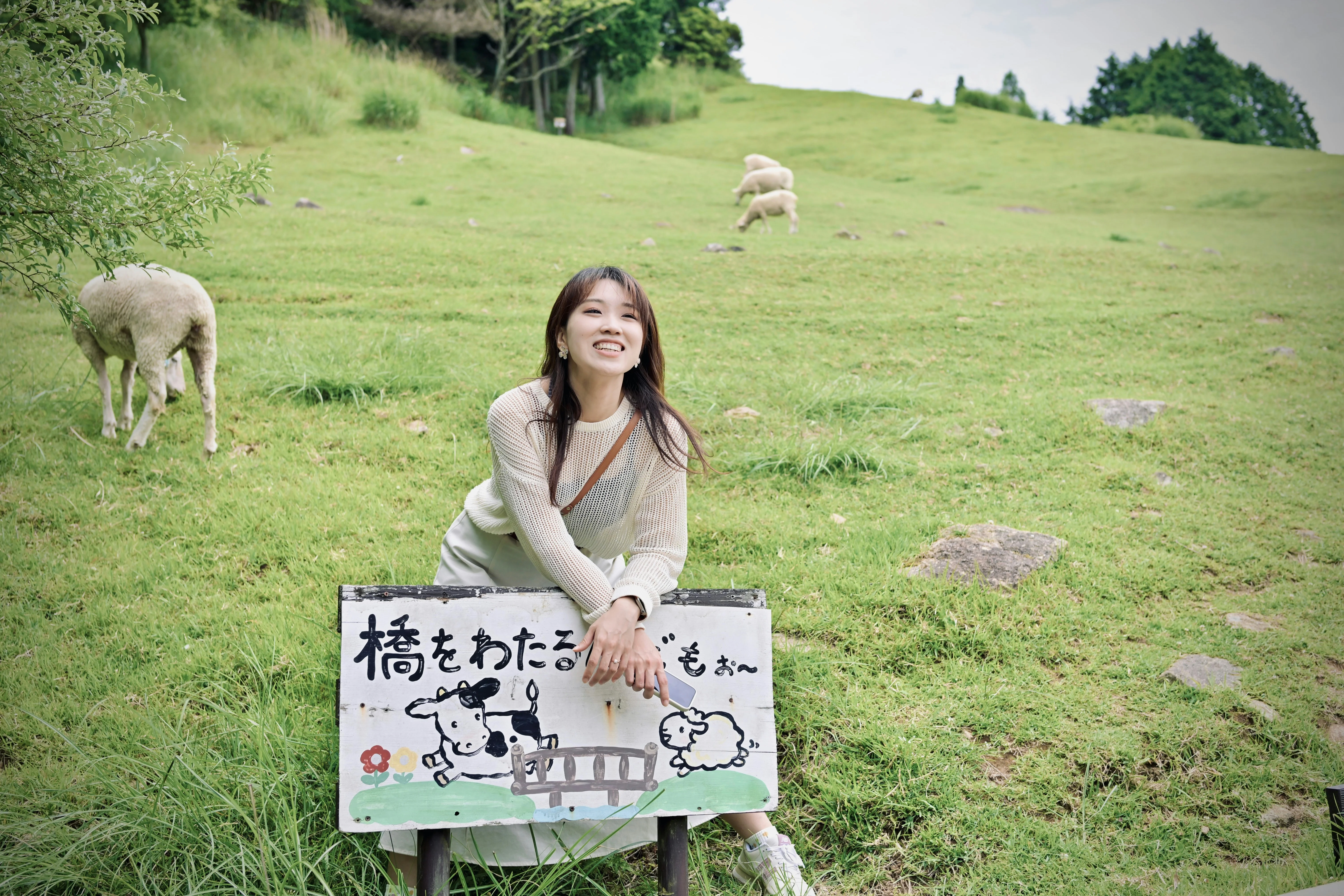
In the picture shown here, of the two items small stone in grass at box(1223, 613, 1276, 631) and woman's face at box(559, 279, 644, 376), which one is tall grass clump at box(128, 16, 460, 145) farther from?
small stone in grass at box(1223, 613, 1276, 631)

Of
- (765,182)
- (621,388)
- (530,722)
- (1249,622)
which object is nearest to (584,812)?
(530,722)

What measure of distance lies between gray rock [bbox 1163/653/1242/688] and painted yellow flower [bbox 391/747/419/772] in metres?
2.82

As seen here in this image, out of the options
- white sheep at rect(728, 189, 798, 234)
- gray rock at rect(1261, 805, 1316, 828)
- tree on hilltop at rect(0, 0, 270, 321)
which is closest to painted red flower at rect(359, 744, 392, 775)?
tree on hilltop at rect(0, 0, 270, 321)

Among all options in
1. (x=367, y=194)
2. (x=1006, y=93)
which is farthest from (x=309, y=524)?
(x=1006, y=93)

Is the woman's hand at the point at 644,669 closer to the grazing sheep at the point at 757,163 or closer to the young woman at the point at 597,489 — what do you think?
the young woman at the point at 597,489

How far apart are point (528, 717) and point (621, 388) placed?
956 mm

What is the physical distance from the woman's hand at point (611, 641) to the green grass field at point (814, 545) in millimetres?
630

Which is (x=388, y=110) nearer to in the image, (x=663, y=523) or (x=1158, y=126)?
(x=663, y=523)

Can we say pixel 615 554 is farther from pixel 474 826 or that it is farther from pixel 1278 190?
pixel 1278 190

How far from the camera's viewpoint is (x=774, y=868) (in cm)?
251

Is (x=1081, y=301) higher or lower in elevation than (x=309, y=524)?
higher

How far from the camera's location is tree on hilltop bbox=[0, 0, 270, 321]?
2725mm

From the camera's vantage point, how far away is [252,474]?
16.0ft

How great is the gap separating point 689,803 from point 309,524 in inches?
109
